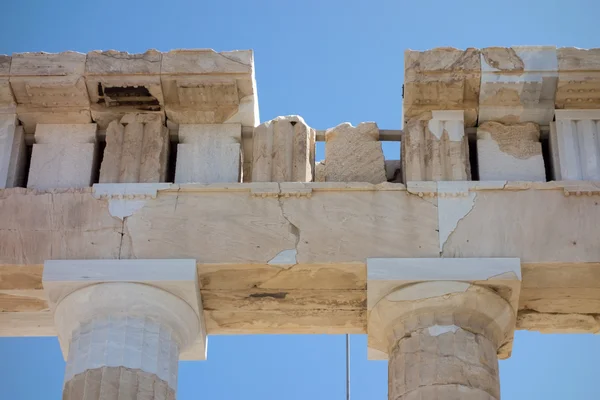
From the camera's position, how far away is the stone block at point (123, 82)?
55.1 ft

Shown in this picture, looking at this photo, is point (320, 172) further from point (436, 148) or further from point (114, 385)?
point (114, 385)

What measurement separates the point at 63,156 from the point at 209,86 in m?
1.85

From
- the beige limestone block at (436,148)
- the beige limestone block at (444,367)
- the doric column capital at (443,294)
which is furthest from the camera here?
the beige limestone block at (436,148)

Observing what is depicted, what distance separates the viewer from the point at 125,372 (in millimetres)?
14898

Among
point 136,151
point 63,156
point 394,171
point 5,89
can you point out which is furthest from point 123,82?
point 394,171

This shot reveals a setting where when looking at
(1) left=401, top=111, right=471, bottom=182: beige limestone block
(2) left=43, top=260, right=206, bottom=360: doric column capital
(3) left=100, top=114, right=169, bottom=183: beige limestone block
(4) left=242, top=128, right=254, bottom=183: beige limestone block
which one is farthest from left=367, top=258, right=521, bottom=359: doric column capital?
(3) left=100, top=114, right=169, bottom=183: beige limestone block

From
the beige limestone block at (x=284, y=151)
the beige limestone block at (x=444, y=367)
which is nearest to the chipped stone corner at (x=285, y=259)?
the beige limestone block at (x=284, y=151)

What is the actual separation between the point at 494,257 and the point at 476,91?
2145 mm

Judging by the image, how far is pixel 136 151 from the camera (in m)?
16.7

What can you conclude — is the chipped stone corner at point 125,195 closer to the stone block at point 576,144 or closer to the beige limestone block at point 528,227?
the beige limestone block at point 528,227

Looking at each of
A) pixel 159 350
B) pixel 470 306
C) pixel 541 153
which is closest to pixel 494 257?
pixel 470 306

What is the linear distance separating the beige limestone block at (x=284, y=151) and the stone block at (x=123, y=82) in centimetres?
125

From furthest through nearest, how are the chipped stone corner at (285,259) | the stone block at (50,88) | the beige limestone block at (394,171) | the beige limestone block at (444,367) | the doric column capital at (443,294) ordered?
the beige limestone block at (394,171) < the stone block at (50,88) < the chipped stone corner at (285,259) < the doric column capital at (443,294) < the beige limestone block at (444,367)

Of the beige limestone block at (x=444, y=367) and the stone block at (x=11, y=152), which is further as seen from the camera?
the stone block at (x=11, y=152)
